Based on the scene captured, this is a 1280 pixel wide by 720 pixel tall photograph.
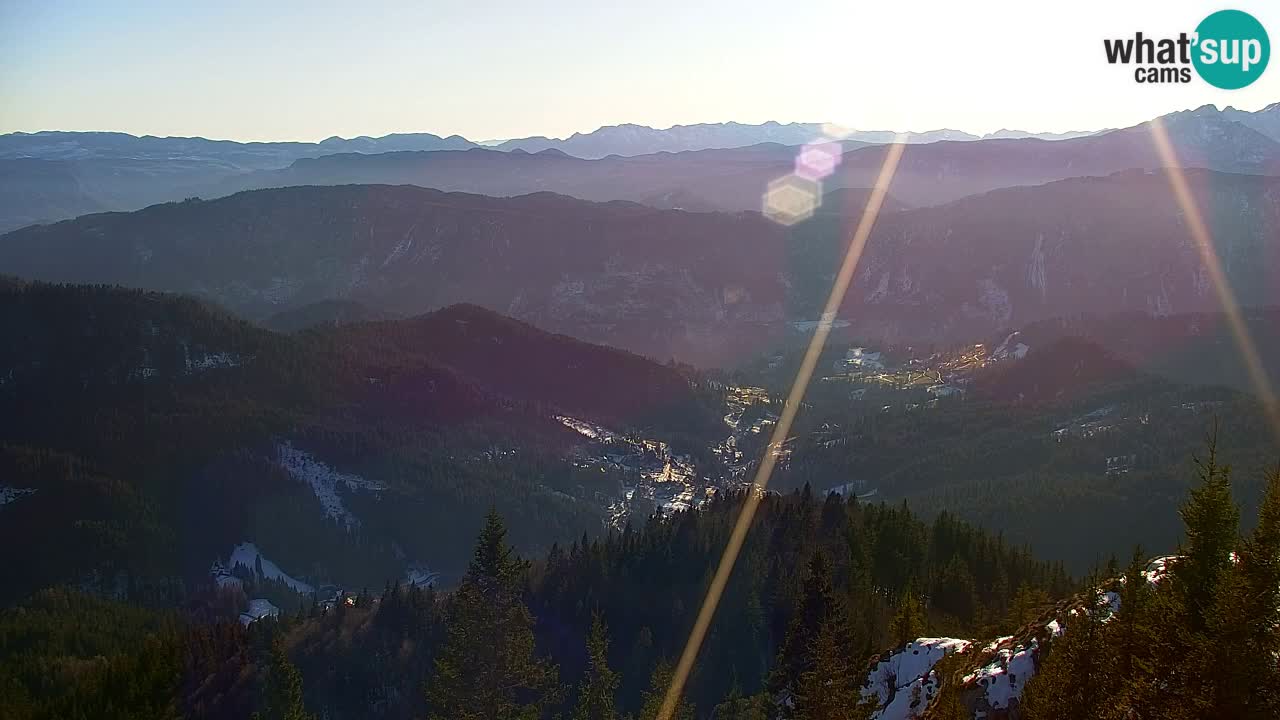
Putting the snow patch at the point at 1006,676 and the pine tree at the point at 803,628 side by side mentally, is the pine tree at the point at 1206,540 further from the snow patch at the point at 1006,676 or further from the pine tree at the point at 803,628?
the pine tree at the point at 803,628

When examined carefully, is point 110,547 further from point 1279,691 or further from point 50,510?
point 1279,691

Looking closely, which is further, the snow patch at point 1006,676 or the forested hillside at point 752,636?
the snow patch at point 1006,676

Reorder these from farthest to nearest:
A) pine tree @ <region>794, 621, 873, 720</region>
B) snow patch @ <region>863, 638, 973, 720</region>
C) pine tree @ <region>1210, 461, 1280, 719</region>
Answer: snow patch @ <region>863, 638, 973, 720</region> → pine tree @ <region>794, 621, 873, 720</region> → pine tree @ <region>1210, 461, 1280, 719</region>

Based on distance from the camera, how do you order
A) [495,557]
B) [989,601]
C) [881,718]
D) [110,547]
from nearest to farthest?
1. [881,718]
2. [495,557]
3. [989,601]
4. [110,547]

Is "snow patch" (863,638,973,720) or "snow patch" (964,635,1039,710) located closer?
"snow patch" (964,635,1039,710)

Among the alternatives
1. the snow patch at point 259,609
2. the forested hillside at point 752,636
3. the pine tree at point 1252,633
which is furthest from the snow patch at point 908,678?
the snow patch at point 259,609

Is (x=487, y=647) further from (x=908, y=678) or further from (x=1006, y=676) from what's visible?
(x=1006, y=676)

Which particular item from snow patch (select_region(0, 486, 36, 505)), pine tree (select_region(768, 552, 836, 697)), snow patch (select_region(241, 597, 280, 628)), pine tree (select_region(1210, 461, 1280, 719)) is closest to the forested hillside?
pine tree (select_region(1210, 461, 1280, 719))

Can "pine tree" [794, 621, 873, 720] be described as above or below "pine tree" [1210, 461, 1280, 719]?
below

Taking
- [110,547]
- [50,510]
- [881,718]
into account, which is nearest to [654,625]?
[881,718]

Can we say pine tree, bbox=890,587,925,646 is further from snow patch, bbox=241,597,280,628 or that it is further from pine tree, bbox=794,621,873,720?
snow patch, bbox=241,597,280,628

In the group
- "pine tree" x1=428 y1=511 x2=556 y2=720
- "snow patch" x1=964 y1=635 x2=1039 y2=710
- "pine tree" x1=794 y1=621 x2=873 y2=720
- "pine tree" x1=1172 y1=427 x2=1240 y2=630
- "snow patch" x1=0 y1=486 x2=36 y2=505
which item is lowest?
"snow patch" x1=0 y1=486 x2=36 y2=505
